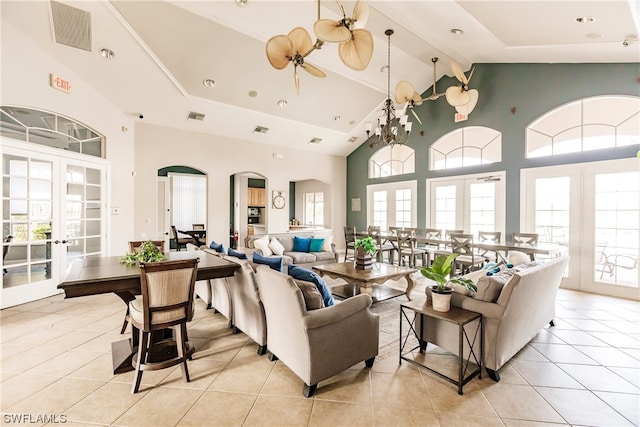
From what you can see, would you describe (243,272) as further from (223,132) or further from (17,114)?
(223,132)

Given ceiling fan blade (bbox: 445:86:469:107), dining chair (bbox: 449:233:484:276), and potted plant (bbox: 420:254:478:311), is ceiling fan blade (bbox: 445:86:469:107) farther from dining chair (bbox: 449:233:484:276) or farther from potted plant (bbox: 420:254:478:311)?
potted plant (bbox: 420:254:478:311)

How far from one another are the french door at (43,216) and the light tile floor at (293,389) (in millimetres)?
1297

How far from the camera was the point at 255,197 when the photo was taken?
10453 mm

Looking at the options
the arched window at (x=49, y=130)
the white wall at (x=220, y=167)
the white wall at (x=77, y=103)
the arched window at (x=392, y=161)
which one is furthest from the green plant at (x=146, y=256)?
the arched window at (x=392, y=161)

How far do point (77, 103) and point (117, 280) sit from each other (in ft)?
13.3

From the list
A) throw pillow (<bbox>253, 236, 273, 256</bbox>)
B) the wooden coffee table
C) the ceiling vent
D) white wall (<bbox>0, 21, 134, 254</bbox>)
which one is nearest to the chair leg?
the wooden coffee table

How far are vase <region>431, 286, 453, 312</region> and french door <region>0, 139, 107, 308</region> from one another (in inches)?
208

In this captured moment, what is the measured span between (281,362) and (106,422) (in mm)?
1267

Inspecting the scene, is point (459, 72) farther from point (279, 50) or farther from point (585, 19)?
point (279, 50)

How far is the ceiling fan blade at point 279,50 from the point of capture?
2672 millimetres

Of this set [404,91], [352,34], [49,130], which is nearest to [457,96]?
[404,91]

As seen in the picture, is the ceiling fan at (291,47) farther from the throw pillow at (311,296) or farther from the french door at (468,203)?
the french door at (468,203)

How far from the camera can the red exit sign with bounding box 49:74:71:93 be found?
166 inches

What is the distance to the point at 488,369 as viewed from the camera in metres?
2.36
